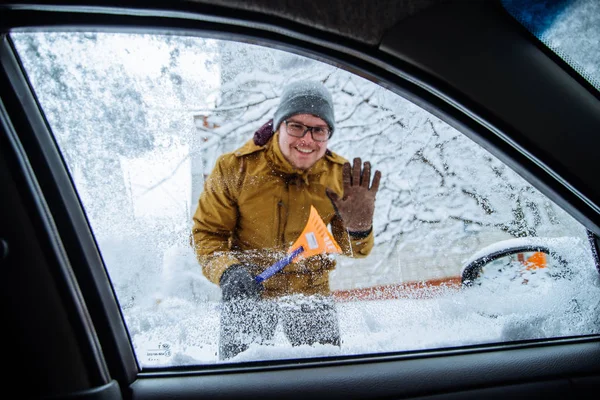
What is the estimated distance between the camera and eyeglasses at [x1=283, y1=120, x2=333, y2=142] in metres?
1.94

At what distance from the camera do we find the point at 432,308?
1.86 metres

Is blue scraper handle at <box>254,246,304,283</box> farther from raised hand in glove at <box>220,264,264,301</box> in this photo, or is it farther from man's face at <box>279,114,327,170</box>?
man's face at <box>279,114,327,170</box>

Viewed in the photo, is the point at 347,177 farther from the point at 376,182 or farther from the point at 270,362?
the point at 270,362

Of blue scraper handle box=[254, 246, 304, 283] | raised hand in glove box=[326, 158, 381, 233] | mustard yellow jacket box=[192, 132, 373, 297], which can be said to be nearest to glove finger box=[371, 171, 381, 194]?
raised hand in glove box=[326, 158, 381, 233]

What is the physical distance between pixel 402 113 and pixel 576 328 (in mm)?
1149

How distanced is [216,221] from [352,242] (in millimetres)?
576

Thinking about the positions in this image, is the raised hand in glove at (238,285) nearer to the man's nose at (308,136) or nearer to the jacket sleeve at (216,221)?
the jacket sleeve at (216,221)

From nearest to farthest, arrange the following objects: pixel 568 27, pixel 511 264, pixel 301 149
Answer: pixel 568 27 → pixel 511 264 → pixel 301 149

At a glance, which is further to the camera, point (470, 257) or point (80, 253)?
point (470, 257)

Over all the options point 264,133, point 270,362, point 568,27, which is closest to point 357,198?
point 264,133

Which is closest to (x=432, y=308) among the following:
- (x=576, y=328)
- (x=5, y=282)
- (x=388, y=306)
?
(x=388, y=306)

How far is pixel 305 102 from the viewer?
1843 mm

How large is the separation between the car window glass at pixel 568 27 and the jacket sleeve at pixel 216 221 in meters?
1.16

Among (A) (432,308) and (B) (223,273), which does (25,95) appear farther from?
(A) (432,308)
